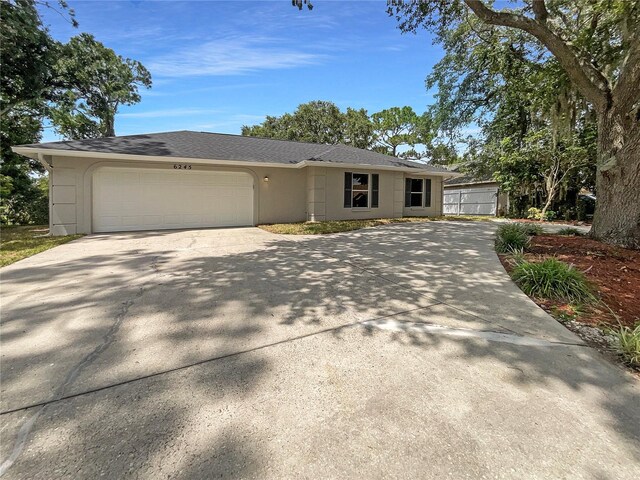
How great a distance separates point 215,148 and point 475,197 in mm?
17667

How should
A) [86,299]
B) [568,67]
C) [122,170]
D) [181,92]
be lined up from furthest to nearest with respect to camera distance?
[181,92]
[122,170]
[568,67]
[86,299]

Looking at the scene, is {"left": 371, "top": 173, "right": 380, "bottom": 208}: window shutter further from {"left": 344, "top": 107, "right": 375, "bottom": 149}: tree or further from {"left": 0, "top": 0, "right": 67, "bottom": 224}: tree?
{"left": 344, "top": 107, "right": 375, "bottom": 149}: tree

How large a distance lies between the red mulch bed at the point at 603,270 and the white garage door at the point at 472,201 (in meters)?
14.3

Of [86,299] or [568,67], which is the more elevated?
[568,67]

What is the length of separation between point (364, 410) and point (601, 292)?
3.91 meters

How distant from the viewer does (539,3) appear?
6762 mm

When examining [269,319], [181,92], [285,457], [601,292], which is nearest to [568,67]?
[601,292]

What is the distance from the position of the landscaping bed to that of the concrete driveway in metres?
0.25

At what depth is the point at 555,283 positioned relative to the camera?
4.02 m

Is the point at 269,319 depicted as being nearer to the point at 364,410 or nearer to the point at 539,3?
the point at 364,410

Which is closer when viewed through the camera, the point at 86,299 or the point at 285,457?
the point at 285,457

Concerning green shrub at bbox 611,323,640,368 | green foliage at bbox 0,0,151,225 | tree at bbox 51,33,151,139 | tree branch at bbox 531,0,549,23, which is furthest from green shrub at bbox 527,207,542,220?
tree at bbox 51,33,151,139

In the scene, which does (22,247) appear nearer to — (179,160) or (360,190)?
(179,160)

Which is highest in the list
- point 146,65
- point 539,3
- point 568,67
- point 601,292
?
point 146,65
